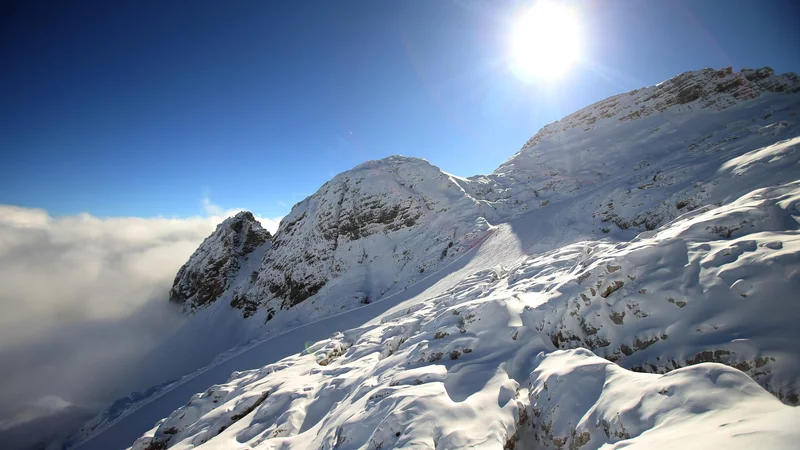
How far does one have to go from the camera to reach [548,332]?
6.62 m

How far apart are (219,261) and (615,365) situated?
53.4 metres

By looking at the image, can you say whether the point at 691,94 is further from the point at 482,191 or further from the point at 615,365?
the point at 615,365

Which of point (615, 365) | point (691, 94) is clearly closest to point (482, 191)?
point (691, 94)

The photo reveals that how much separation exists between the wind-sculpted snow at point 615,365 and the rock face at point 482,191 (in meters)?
13.3

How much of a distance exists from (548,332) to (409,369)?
11.4ft

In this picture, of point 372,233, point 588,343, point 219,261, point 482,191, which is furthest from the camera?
point 219,261

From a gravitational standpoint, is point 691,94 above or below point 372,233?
above

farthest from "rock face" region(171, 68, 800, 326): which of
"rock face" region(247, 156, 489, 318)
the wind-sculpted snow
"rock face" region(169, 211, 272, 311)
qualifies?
the wind-sculpted snow

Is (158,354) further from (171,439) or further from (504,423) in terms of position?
(504,423)

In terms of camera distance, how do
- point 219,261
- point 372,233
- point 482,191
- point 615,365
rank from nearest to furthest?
point 615,365 < point 372,233 < point 482,191 < point 219,261

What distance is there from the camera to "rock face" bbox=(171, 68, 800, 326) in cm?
2408

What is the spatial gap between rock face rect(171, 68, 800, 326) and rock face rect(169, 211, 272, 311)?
97cm

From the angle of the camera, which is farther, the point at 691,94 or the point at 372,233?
the point at 691,94

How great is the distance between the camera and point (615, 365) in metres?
4.55
